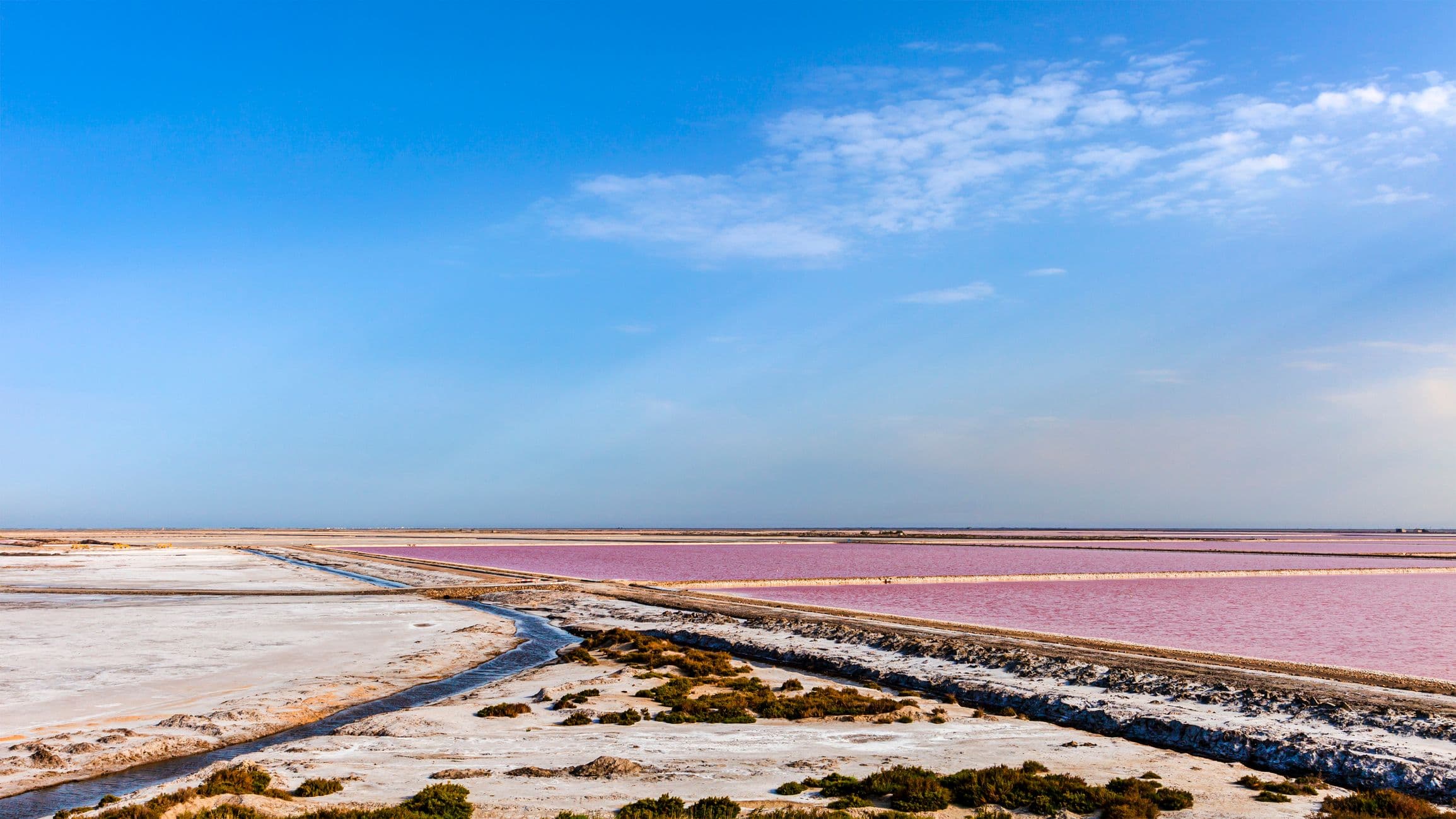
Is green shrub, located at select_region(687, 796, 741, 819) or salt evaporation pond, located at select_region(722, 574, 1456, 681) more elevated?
green shrub, located at select_region(687, 796, 741, 819)

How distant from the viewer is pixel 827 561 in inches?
3349

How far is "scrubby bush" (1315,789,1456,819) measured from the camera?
39.6 ft

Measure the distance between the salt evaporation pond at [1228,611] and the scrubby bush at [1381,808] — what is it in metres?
12.5

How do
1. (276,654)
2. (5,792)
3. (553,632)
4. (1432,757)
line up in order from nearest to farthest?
(5,792) → (1432,757) → (276,654) → (553,632)

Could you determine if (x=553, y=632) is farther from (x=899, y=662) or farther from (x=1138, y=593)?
(x=1138, y=593)

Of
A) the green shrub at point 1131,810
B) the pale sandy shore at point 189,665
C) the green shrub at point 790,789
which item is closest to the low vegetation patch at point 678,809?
the green shrub at point 790,789

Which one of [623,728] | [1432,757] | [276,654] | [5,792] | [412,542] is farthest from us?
[412,542]

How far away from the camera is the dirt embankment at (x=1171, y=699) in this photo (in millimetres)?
14828

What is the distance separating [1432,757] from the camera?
1435 cm

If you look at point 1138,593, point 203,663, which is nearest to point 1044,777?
point 203,663

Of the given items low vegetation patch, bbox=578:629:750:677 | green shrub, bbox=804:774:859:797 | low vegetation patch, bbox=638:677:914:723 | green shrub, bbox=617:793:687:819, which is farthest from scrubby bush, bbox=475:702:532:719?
green shrub, bbox=804:774:859:797

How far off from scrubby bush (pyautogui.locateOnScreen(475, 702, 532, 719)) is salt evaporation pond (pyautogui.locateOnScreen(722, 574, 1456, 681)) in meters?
19.3

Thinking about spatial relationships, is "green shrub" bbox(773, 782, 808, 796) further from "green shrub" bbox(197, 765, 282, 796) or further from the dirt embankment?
the dirt embankment

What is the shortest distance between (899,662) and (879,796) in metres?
11.6
